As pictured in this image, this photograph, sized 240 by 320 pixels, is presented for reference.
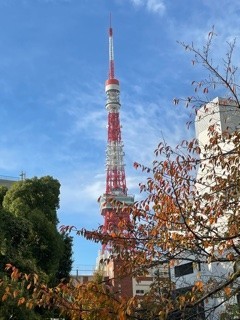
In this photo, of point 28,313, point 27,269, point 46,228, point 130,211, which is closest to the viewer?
point 130,211

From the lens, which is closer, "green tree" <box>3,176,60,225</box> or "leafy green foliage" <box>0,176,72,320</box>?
"leafy green foliage" <box>0,176,72,320</box>

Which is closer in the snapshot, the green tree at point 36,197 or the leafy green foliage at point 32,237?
→ the leafy green foliage at point 32,237

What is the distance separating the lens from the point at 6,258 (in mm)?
14008

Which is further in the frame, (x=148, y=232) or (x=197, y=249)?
(x=148, y=232)

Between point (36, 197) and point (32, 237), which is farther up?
point (36, 197)

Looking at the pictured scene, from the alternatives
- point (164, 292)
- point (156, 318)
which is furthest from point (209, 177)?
point (156, 318)

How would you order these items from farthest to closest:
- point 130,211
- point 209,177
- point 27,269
→ point 27,269
point 209,177
point 130,211

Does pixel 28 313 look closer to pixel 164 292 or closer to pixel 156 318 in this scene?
pixel 164 292

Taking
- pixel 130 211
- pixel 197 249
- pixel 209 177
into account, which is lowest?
Result: pixel 197 249

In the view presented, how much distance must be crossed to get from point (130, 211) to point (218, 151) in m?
1.35

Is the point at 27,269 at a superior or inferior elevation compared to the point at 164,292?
superior

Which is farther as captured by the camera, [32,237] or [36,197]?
[36,197]

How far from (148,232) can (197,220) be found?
0.69 metres

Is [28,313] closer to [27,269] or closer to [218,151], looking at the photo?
[27,269]
